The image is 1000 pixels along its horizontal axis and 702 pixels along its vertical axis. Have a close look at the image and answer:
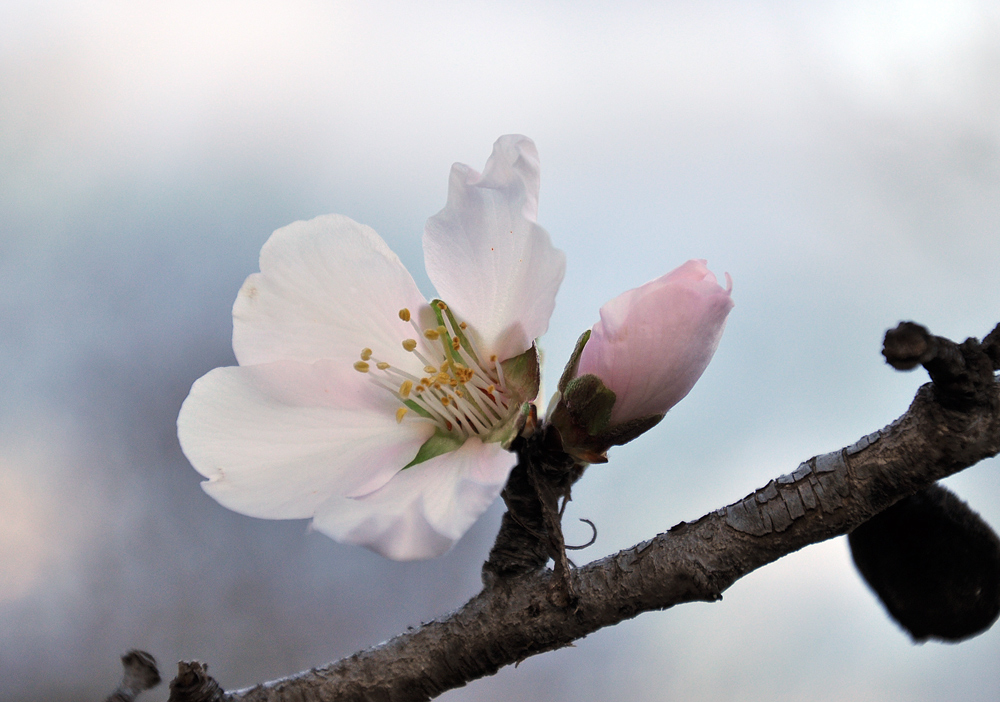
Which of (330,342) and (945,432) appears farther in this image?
(330,342)

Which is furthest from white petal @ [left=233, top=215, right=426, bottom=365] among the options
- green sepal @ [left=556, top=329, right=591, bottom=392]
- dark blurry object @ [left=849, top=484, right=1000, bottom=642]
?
dark blurry object @ [left=849, top=484, right=1000, bottom=642]

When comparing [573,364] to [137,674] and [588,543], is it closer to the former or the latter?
[588,543]

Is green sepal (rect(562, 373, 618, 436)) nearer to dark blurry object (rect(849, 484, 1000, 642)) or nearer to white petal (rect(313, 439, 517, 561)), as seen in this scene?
white petal (rect(313, 439, 517, 561))

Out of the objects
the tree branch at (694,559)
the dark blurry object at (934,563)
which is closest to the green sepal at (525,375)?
the tree branch at (694,559)

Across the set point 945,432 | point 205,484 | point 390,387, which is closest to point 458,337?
point 390,387

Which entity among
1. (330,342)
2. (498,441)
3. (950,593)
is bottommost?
(950,593)

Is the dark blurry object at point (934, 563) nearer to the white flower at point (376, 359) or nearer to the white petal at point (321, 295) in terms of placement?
the white flower at point (376, 359)

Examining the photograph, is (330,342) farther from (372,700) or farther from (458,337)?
(372,700)
